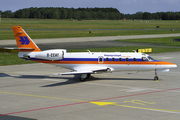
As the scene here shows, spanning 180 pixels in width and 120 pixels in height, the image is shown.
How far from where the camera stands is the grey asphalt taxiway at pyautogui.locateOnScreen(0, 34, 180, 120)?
18.9m

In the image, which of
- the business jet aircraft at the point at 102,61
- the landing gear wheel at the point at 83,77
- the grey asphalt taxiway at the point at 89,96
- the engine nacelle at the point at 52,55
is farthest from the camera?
the engine nacelle at the point at 52,55

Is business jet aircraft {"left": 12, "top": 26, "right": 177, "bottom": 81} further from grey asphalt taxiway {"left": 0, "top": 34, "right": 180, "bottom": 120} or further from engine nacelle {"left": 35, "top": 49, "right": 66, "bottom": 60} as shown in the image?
grey asphalt taxiway {"left": 0, "top": 34, "right": 180, "bottom": 120}

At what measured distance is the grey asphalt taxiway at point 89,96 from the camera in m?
18.9

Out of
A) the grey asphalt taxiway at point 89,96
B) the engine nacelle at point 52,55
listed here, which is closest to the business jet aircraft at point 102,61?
the engine nacelle at point 52,55

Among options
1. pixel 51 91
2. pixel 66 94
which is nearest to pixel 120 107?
pixel 66 94

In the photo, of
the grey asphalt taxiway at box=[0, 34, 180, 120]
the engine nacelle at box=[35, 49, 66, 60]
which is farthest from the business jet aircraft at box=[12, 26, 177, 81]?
the grey asphalt taxiway at box=[0, 34, 180, 120]

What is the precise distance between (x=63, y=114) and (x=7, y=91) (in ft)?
30.0

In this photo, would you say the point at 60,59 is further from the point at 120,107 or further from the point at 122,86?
the point at 120,107

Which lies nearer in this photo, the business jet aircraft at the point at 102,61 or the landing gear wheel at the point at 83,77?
the landing gear wheel at the point at 83,77

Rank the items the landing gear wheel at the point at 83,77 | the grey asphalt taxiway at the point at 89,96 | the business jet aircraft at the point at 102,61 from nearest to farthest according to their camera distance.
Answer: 1. the grey asphalt taxiway at the point at 89,96
2. the landing gear wheel at the point at 83,77
3. the business jet aircraft at the point at 102,61

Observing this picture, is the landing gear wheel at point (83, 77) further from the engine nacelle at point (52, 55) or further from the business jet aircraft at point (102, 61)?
the engine nacelle at point (52, 55)

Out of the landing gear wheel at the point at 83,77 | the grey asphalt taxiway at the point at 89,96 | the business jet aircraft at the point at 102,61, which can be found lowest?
the grey asphalt taxiway at the point at 89,96

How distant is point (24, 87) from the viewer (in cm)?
2767

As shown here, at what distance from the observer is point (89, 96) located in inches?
941
